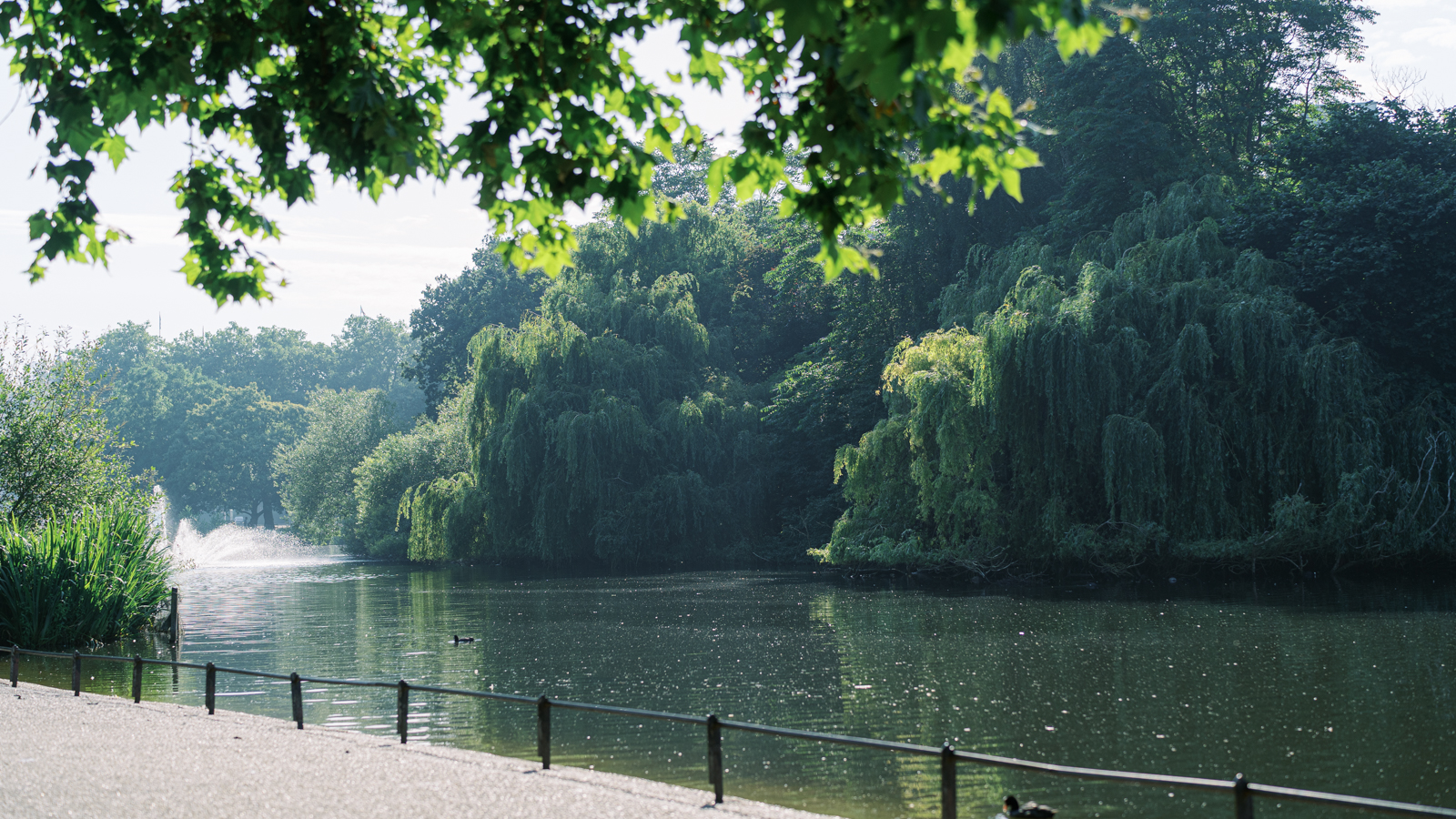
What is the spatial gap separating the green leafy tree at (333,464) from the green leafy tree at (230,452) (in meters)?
30.0

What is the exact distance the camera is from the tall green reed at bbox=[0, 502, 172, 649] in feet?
69.7

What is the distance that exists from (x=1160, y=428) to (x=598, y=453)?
20.2 m

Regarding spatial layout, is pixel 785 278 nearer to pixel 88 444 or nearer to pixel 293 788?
pixel 88 444

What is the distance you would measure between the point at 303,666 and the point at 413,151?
1540 centimetres

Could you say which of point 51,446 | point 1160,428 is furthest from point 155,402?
point 1160,428

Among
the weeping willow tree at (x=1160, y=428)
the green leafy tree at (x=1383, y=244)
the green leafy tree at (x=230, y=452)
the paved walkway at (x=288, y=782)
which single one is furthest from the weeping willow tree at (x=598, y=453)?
the green leafy tree at (x=230, y=452)

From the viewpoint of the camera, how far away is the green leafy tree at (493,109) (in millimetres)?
6125

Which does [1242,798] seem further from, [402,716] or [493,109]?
[402,716]

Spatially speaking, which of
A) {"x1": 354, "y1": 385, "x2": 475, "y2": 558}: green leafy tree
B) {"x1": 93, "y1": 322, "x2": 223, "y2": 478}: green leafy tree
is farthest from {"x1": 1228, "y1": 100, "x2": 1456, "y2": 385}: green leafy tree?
{"x1": 93, "y1": 322, "x2": 223, "y2": 478}: green leafy tree

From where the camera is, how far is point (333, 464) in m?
67.2

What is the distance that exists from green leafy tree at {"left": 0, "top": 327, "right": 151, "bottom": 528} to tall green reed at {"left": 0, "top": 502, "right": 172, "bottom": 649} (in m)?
2.28

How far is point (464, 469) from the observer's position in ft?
167

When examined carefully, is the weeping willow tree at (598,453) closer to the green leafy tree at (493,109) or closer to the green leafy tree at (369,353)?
the green leafy tree at (493,109)

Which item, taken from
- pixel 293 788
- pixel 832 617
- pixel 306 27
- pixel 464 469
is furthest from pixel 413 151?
pixel 464 469
